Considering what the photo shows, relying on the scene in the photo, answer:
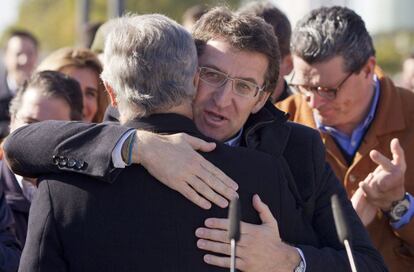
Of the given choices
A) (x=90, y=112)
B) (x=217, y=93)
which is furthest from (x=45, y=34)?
(x=217, y=93)

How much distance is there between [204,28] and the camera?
12.9ft

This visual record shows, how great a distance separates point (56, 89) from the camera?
537 centimetres

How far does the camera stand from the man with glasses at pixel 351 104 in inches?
197

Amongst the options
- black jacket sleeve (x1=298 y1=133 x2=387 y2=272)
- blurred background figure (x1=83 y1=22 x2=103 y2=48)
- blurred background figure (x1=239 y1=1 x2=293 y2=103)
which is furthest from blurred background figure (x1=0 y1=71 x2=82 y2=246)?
blurred background figure (x1=83 y1=22 x2=103 y2=48)

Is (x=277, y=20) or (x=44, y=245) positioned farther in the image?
(x=277, y=20)

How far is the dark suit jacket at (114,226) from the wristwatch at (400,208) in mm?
1536

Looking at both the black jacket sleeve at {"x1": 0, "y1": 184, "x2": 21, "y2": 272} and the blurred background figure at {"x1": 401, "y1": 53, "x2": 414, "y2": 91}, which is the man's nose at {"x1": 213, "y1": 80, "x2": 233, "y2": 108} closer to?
the black jacket sleeve at {"x1": 0, "y1": 184, "x2": 21, "y2": 272}

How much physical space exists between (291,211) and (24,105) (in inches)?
85.1

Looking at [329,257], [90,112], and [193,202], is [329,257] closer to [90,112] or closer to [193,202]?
[193,202]

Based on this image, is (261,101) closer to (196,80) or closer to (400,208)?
(196,80)

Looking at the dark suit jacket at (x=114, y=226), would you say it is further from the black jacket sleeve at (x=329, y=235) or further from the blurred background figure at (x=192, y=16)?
the blurred background figure at (x=192, y=16)

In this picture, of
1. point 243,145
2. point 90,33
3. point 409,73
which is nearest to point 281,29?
point 90,33

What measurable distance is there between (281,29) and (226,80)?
2.54m

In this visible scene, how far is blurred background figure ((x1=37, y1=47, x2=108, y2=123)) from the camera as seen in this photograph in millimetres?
6184
